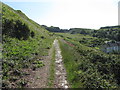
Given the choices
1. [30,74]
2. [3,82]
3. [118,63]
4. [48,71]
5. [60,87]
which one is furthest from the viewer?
[118,63]

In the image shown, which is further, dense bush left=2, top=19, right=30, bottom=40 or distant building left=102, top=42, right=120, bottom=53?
distant building left=102, top=42, right=120, bottom=53

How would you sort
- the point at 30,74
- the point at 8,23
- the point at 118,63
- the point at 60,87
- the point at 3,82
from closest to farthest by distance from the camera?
1. the point at 3,82
2. the point at 60,87
3. the point at 30,74
4. the point at 118,63
5. the point at 8,23

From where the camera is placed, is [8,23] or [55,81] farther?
[8,23]

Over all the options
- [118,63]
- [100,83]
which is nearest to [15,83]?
[100,83]

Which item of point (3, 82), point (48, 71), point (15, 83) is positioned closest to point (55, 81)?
point (48, 71)

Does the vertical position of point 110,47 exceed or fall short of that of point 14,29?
it falls short

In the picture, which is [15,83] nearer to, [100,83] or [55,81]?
[55,81]

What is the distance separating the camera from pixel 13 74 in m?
13.9

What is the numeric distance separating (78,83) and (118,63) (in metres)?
16.3

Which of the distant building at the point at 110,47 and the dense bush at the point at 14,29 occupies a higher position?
the dense bush at the point at 14,29

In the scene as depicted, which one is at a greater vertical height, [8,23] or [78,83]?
[8,23]

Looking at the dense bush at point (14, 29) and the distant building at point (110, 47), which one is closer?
the dense bush at point (14, 29)

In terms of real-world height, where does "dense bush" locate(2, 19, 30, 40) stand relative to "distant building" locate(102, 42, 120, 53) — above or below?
above

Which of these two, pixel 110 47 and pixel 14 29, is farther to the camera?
pixel 110 47
